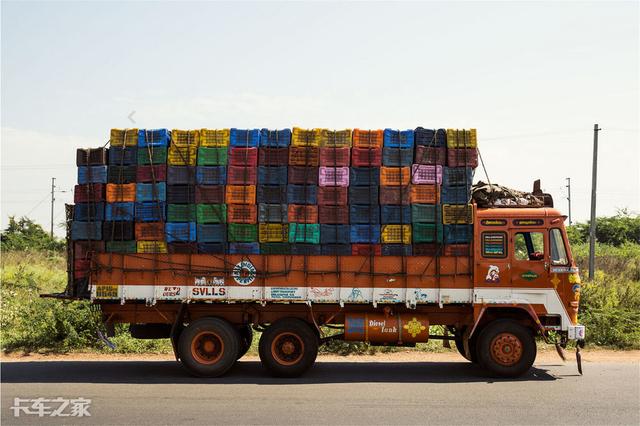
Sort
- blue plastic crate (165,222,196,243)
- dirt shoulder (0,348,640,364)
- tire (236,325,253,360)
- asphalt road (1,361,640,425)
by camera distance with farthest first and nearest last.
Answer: dirt shoulder (0,348,640,364) → tire (236,325,253,360) → blue plastic crate (165,222,196,243) → asphalt road (1,361,640,425)

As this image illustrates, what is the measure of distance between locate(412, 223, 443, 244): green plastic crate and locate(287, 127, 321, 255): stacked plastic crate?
5.54 feet

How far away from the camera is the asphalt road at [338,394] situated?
793 centimetres

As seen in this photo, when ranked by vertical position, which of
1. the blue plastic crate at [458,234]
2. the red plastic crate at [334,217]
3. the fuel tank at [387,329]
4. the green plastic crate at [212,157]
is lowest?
the fuel tank at [387,329]

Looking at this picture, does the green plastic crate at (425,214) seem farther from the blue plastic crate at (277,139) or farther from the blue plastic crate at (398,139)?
the blue plastic crate at (277,139)

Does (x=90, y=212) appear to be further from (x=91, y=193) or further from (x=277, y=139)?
(x=277, y=139)

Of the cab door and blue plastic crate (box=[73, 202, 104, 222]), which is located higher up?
blue plastic crate (box=[73, 202, 104, 222])

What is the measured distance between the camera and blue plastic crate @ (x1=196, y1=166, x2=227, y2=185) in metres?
11.1

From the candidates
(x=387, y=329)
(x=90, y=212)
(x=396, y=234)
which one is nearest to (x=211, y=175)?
(x=90, y=212)

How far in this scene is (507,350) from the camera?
10.7 m

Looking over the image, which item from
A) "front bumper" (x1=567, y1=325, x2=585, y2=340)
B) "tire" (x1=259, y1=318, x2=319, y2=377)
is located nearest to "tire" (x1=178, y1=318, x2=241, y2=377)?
"tire" (x1=259, y1=318, x2=319, y2=377)

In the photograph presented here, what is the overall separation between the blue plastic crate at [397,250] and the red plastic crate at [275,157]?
7.58ft

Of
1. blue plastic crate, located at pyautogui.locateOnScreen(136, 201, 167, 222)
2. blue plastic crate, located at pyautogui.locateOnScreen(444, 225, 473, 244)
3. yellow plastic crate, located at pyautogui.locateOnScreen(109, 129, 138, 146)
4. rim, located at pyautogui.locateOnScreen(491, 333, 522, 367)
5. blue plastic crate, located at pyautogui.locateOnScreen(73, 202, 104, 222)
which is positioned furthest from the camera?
yellow plastic crate, located at pyautogui.locateOnScreen(109, 129, 138, 146)

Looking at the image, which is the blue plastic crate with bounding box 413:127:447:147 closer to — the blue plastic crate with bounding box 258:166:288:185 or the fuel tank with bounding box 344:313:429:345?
the blue plastic crate with bounding box 258:166:288:185

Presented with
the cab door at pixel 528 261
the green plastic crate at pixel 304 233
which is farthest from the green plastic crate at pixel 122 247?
the cab door at pixel 528 261
